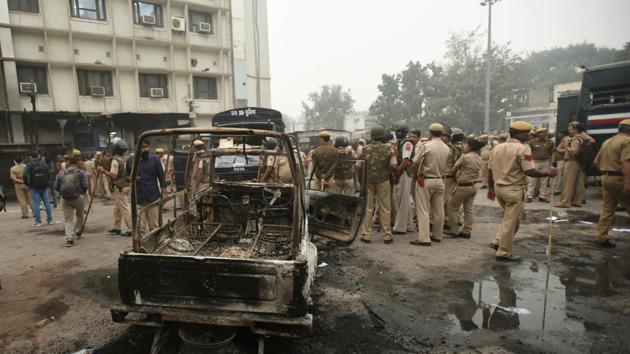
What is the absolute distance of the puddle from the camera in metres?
3.44

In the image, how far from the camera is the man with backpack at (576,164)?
7.93 meters

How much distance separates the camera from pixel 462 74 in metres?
33.3

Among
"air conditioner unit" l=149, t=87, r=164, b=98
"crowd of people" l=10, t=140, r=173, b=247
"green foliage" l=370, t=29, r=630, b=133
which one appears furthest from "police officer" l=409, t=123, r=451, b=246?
"green foliage" l=370, t=29, r=630, b=133

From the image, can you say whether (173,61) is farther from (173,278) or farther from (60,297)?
(173,278)

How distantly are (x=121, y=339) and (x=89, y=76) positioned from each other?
18.1 m

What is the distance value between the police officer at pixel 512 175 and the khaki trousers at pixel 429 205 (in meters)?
0.97

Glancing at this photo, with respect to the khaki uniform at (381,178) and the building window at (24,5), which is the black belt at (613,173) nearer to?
the khaki uniform at (381,178)

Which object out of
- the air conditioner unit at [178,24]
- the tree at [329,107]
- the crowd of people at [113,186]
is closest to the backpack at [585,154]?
the crowd of people at [113,186]

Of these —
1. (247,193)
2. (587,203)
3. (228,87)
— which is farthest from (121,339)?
(228,87)

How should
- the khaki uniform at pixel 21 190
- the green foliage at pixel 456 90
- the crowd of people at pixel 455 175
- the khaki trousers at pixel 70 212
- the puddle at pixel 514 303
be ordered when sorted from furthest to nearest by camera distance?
the green foliage at pixel 456 90 < the khaki uniform at pixel 21 190 < the khaki trousers at pixel 70 212 < the crowd of people at pixel 455 175 < the puddle at pixel 514 303

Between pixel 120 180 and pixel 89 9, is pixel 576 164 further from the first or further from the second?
pixel 89 9

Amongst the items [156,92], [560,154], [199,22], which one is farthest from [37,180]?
[199,22]

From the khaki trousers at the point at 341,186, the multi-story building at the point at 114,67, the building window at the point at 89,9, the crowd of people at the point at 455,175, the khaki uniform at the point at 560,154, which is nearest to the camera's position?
the crowd of people at the point at 455,175

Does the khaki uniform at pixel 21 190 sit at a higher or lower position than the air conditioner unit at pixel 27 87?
lower
